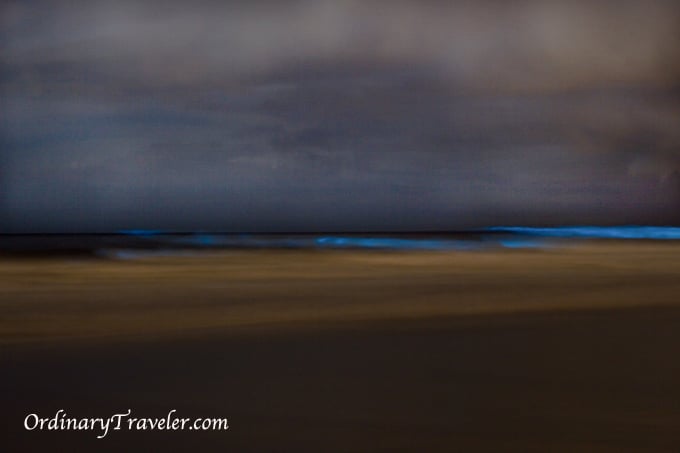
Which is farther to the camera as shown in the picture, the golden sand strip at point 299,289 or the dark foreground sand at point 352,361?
the golden sand strip at point 299,289

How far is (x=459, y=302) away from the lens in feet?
6.23

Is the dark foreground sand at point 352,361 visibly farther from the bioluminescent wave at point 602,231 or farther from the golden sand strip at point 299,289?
the bioluminescent wave at point 602,231

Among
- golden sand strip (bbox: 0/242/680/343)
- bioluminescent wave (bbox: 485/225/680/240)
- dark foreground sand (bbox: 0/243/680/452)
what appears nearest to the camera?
dark foreground sand (bbox: 0/243/680/452)

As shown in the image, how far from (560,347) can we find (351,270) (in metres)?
1.37

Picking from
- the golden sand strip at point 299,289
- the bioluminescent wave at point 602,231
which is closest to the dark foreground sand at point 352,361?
the golden sand strip at point 299,289

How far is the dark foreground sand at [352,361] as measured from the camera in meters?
0.88

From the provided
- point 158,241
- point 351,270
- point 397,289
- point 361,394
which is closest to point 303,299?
point 397,289

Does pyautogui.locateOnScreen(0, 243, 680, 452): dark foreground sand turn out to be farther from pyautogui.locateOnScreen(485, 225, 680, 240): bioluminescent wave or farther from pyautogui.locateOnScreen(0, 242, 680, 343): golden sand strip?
pyautogui.locateOnScreen(485, 225, 680, 240): bioluminescent wave

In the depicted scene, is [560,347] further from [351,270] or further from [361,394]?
[351,270]

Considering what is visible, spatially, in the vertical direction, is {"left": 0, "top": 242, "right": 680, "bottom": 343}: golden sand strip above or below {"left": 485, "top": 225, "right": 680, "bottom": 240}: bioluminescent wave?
below

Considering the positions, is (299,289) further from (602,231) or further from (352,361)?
(602,231)

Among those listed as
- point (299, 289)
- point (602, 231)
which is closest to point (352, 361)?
point (299, 289)

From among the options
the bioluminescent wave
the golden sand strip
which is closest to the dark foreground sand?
the golden sand strip

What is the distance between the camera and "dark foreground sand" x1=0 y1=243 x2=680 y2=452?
0.88 meters
